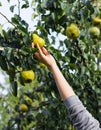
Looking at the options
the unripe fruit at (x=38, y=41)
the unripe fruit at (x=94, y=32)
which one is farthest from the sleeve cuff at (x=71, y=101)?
the unripe fruit at (x=94, y=32)

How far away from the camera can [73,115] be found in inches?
75.7

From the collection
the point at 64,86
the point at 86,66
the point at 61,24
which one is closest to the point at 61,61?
the point at 61,24

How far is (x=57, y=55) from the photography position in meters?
2.55

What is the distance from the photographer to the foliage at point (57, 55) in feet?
7.64

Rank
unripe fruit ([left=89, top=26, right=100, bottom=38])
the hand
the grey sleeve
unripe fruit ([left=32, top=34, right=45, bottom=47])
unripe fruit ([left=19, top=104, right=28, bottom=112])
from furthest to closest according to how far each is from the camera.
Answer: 1. unripe fruit ([left=19, top=104, right=28, bottom=112])
2. unripe fruit ([left=89, top=26, right=100, bottom=38])
3. unripe fruit ([left=32, top=34, right=45, bottom=47])
4. the hand
5. the grey sleeve

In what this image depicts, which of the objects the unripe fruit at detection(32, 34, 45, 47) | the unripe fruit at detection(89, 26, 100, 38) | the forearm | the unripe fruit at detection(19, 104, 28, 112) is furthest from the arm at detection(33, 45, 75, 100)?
the unripe fruit at detection(19, 104, 28, 112)

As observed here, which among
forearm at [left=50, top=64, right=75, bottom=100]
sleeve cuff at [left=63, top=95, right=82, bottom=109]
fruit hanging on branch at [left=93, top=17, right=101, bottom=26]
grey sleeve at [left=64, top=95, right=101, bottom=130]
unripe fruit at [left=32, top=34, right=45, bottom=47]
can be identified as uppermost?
unripe fruit at [left=32, top=34, right=45, bottom=47]

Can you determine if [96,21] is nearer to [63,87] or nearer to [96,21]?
[96,21]

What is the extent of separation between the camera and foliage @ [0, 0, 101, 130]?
7.64 feet

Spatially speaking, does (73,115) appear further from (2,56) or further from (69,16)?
(69,16)

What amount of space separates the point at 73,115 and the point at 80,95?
64.8 inches

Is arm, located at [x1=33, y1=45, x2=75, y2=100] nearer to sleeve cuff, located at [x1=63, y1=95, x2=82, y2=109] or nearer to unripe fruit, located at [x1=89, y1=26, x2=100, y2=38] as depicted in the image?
sleeve cuff, located at [x1=63, y1=95, x2=82, y2=109]

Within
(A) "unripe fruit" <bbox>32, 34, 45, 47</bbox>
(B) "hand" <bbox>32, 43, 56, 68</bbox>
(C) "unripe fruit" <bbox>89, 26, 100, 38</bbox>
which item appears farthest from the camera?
(C) "unripe fruit" <bbox>89, 26, 100, 38</bbox>

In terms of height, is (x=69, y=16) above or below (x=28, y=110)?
above
